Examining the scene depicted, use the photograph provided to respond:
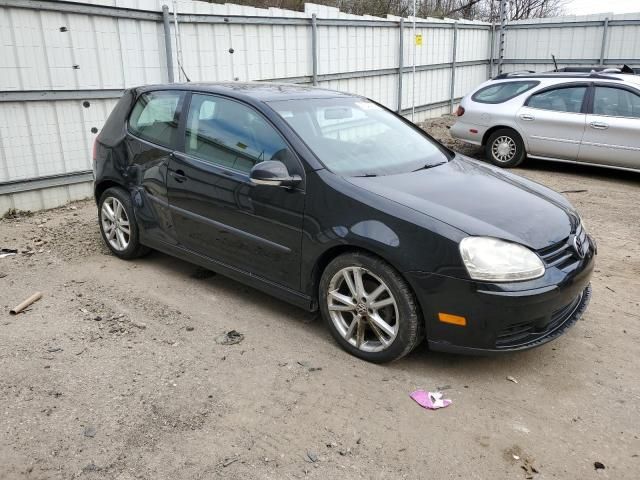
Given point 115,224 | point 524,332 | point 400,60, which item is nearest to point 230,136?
point 115,224

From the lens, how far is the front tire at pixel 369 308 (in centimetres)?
330

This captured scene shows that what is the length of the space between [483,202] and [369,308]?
99 centimetres

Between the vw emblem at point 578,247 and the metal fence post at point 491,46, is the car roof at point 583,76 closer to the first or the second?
the vw emblem at point 578,247

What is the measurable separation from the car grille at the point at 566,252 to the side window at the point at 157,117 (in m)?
2.91

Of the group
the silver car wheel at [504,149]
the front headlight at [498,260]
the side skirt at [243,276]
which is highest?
the front headlight at [498,260]

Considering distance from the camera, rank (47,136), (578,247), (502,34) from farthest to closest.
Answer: (502,34), (47,136), (578,247)

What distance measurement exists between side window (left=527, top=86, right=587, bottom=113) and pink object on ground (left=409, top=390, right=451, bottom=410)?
689 cm

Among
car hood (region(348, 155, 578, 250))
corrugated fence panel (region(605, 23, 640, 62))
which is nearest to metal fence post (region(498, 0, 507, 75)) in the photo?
corrugated fence panel (region(605, 23, 640, 62))

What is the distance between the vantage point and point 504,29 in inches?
665

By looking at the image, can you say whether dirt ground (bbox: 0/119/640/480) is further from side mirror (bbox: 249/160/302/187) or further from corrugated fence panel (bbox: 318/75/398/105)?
corrugated fence panel (bbox: 318/75/398/105)

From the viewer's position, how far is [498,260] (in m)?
3.12

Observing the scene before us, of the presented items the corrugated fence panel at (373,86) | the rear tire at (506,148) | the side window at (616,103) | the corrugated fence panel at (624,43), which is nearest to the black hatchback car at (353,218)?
the side window at (616,103)

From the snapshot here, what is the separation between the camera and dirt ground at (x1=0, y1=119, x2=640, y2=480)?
2.69 meters

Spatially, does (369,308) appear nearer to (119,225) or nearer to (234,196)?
(234,196)
